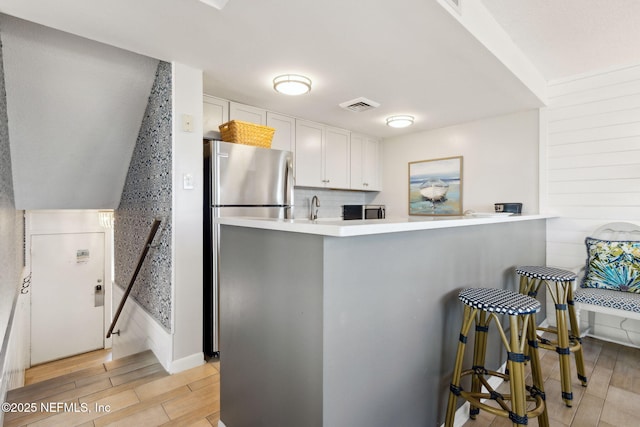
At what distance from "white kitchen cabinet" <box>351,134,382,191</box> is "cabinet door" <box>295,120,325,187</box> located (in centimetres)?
61

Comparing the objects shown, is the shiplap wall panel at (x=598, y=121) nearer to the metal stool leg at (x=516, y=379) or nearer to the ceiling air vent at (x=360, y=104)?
the ceiling air vent at (x=360, y=104)

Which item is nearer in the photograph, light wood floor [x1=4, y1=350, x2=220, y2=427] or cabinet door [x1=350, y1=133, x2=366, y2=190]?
light wood floor [x1=4, y1=350, x2=220, y2=427]

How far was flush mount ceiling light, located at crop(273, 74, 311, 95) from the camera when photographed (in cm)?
243

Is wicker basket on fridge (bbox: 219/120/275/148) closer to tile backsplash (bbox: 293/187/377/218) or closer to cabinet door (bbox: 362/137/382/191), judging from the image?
tile backsplash (bbox: 293/187/377/218)

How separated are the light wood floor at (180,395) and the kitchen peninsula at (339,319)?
0.40m

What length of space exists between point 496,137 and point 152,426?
399 cm

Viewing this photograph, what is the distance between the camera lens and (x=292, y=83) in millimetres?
2432

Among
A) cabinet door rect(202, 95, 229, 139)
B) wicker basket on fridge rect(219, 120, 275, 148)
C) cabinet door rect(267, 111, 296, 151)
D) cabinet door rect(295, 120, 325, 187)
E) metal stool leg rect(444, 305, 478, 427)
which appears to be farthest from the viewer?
cabinet door rect(295, 120, 325, 187)

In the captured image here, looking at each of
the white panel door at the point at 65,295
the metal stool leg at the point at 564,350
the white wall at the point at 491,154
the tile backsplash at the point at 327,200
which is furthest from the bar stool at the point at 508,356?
the white panel door at the point at 65,295

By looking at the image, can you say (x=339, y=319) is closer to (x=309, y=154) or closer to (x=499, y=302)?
(x=499, y=302)

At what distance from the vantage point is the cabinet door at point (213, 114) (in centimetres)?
285

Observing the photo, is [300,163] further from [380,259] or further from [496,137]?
[380,259]

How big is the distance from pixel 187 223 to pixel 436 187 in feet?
10.1

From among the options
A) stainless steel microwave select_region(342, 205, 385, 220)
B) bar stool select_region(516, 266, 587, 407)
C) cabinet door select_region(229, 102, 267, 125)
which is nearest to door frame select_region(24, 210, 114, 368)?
cabinet door select_region(229, 102, 267, 125)
